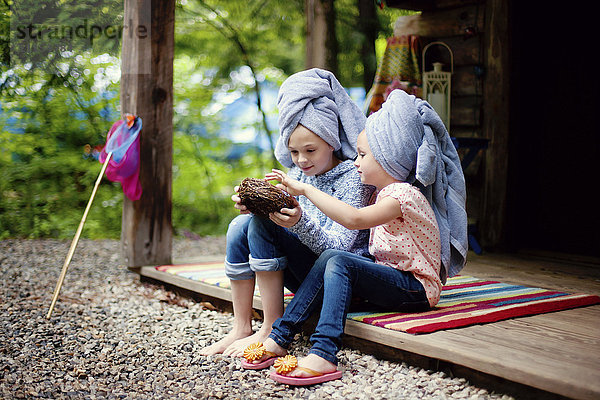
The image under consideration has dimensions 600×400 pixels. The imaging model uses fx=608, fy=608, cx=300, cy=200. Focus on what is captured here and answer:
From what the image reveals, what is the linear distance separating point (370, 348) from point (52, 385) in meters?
1.21

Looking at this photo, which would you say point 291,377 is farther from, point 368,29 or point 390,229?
point 368,29

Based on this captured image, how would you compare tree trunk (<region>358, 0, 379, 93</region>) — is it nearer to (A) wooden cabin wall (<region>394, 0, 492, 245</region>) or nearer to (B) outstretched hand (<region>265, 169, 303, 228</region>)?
(A) wooden cabin wall (<region>394, 0, 492, 245</region>)

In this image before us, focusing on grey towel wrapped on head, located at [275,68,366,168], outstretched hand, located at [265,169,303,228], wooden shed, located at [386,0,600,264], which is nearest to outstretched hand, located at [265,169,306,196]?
outstretched hand, located at [265,169,303,228]

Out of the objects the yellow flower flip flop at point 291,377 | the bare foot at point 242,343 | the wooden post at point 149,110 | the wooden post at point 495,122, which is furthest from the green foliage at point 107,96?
the yellow flower flip flop at point 291,377

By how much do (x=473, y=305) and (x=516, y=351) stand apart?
0.65 m

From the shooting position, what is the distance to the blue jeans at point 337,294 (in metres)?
2.20

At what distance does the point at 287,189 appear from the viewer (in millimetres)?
2340

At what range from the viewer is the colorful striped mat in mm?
2344

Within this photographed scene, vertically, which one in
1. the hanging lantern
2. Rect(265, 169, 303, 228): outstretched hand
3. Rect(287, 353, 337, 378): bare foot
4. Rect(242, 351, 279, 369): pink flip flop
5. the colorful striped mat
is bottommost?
Rect(242, 351, 279, 369): pink flip flop

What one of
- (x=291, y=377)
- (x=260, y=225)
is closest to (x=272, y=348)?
(x=291, y=377)

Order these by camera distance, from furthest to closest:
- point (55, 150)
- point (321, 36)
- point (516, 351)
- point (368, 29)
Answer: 1. point (55, 150)
2. point (368, 29)
3. point (321, 36)
4. point (516, 351)

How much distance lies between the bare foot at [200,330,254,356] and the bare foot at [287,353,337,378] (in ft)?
1.73

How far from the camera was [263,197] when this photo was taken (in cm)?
230

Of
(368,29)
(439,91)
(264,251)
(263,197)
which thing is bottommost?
(264,251)
